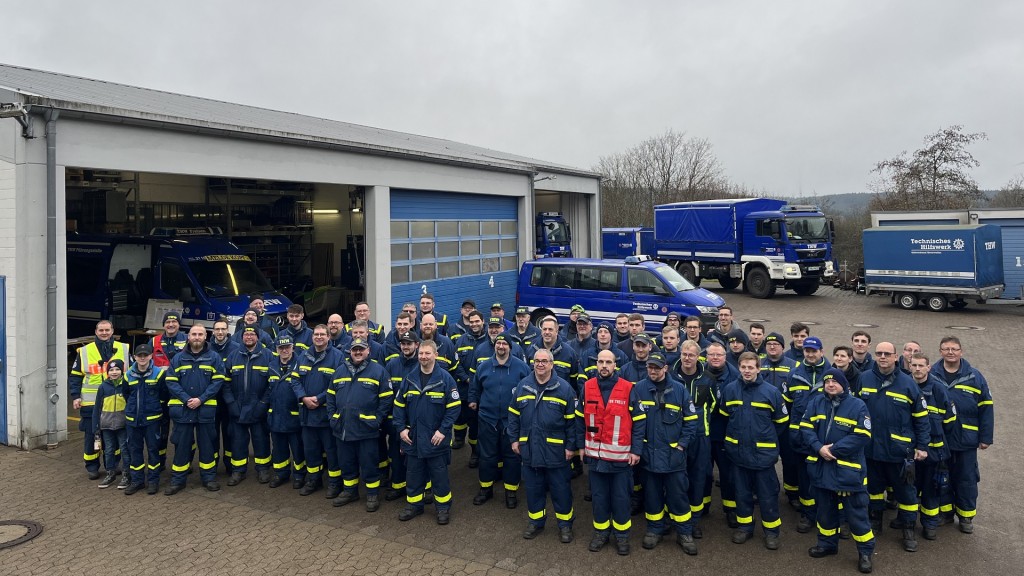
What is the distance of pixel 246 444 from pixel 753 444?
5.16m

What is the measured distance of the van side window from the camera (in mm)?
14156

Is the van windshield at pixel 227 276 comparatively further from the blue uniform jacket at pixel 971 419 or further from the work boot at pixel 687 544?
the blue uniform jacket at pixel 971 419

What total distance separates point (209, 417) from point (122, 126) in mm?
4724

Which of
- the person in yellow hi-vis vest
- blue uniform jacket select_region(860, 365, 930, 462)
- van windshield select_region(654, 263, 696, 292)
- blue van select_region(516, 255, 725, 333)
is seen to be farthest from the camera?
van windshield select_region(654, 263, 696, 292)

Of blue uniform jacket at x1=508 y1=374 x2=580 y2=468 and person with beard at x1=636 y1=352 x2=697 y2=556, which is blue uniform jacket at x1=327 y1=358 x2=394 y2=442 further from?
person with beard at x1=636 y1=352 x2=697 y2=556

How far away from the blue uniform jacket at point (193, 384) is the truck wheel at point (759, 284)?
797 inches

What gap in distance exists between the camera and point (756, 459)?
18.5 ft

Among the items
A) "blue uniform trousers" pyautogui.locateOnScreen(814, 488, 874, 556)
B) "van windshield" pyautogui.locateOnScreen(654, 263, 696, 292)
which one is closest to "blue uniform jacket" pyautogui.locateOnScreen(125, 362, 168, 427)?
"blue uniform trousers" pyautogui.locateOnScreen(814, 488, 874, 556)

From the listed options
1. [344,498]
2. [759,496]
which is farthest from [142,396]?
[759,496]

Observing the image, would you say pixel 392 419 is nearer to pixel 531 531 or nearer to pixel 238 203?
pixel 531 531

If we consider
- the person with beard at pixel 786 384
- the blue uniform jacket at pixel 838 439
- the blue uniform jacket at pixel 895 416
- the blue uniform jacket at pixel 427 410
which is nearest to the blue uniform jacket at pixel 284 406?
the blue uniform jacket at pixel 427 410

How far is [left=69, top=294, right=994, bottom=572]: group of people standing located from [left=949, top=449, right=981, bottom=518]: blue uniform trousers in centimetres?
2

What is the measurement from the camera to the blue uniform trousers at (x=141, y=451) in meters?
7.06

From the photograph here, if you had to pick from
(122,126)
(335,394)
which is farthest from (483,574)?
(122,126)
